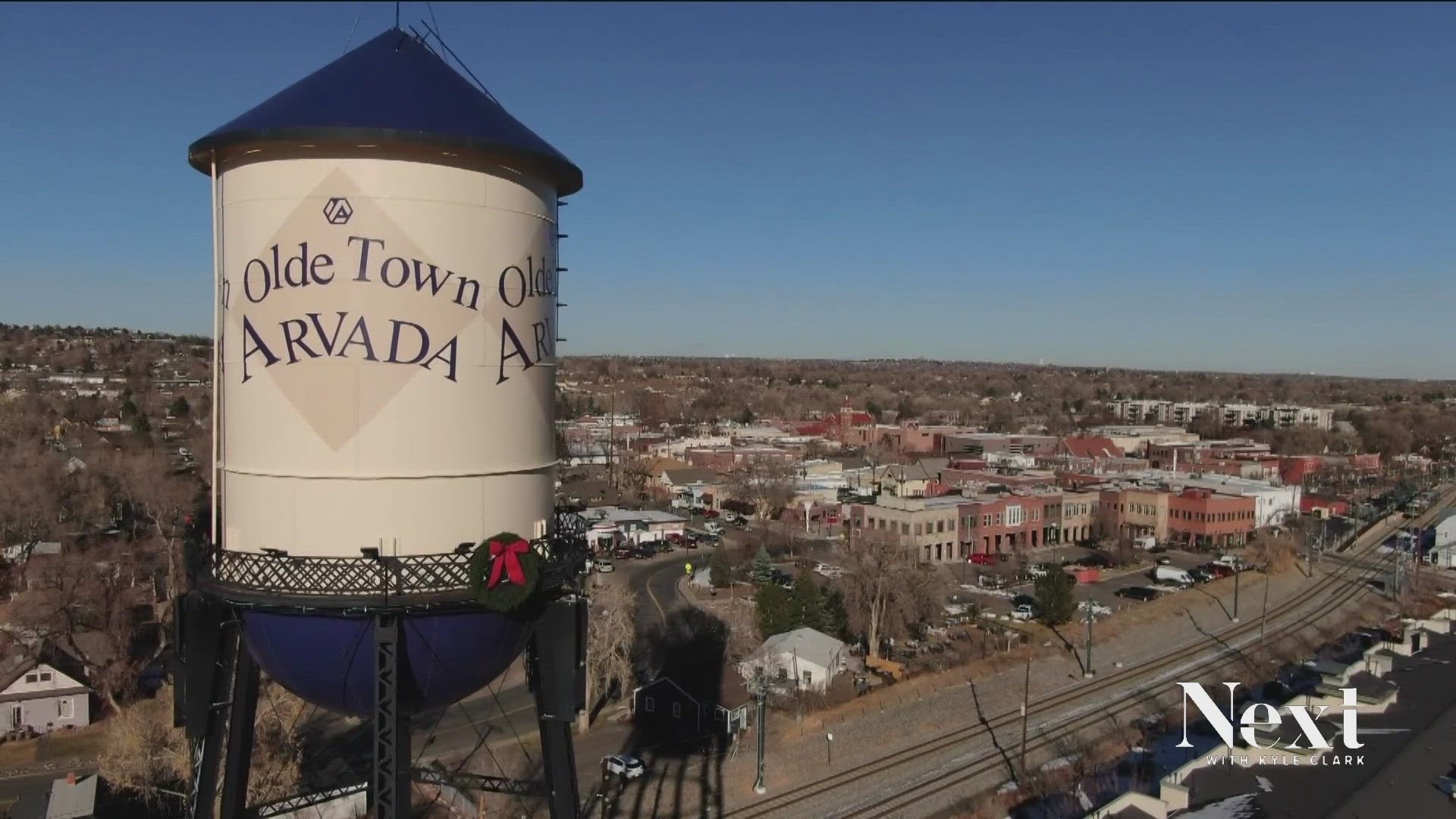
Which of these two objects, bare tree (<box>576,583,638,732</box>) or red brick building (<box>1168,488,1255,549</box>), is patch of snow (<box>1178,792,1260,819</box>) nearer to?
bare tree (<box>576,583,638,732</box>)

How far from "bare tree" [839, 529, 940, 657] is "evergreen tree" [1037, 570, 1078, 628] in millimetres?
3258

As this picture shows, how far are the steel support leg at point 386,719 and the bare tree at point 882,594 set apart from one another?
20880mm

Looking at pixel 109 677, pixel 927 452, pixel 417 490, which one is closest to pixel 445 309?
pixel 417 490

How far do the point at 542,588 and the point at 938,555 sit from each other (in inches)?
1404

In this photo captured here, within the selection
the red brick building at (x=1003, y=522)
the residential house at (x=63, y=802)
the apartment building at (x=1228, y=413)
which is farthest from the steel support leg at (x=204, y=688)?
the apartment building at (x=1228, y=413)

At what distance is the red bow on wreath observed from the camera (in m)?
5.99

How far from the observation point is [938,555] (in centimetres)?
4044

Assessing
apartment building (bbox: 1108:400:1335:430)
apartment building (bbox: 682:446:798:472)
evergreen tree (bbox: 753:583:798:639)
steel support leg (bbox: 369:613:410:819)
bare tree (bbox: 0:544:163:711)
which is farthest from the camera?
apartment building (bbox: 1108:400:1335:430)

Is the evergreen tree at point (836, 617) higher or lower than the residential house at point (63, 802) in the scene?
higher

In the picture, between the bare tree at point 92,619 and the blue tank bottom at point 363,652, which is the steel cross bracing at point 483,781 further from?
the bare tree at point 92,619

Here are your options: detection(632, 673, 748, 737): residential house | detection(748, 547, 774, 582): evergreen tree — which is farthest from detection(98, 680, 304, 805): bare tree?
detection(748, 547, 774, 582): evergreen tree

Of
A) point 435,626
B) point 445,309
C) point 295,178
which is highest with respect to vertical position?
point 295,178

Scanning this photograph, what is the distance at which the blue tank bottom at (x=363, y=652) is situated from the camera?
19.1 feet

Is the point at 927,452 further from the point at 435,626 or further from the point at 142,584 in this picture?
the point at 435,626
